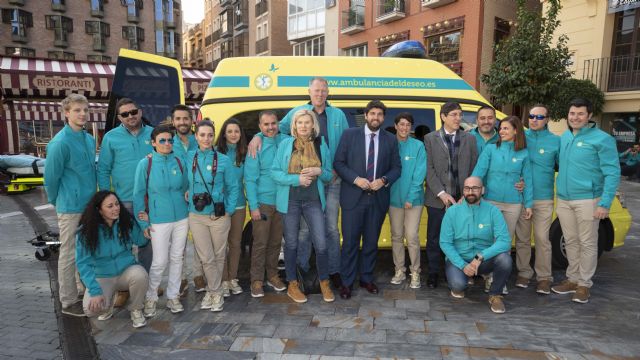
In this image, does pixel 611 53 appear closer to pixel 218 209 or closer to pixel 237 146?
pixel 237 146

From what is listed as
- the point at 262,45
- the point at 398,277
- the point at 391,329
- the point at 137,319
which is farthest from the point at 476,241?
the point at 262,45

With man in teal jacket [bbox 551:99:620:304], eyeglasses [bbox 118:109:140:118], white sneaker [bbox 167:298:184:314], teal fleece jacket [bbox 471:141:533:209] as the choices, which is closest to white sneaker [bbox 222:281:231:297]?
white sneaker [bbox 167:298:184:314]

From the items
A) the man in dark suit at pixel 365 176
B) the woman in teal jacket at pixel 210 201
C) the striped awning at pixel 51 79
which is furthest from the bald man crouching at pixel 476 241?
the striped awning at pixel 51 79

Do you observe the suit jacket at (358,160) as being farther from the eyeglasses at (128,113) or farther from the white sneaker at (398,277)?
the eyeglasses at (128,113)

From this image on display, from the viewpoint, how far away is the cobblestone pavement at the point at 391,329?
122 inches

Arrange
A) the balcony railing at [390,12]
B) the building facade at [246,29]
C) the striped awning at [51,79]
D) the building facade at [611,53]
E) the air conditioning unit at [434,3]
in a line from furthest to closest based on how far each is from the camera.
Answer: the building facade at [246,29], the balcony railing at [390,12], the air conditioning unit at [434,3], the building facade at [611,53], the striped awning at [51,79]

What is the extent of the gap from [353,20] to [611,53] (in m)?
12.9

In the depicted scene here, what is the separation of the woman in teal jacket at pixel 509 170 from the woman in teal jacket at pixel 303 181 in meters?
1.57

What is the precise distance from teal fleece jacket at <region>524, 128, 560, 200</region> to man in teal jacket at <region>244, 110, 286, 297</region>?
2552 millimetres

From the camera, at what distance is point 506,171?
4043 millimetres

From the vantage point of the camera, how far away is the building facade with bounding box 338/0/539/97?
16.9 meters

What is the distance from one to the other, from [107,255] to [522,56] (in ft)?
37.5

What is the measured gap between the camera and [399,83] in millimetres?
4746

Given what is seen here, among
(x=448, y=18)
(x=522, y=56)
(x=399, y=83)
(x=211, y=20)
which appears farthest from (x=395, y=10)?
(x=211, y=20)
